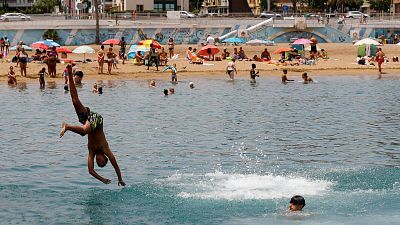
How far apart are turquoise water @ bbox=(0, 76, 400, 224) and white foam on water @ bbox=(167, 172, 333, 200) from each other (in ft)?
0.09

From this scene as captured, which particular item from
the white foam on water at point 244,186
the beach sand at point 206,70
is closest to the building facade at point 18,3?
the beach sand at point 206,70

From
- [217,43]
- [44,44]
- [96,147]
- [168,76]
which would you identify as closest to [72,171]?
[96,147]

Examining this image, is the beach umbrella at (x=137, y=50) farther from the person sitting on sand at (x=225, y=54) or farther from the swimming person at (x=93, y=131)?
the swimming person at (x=93, y=131)

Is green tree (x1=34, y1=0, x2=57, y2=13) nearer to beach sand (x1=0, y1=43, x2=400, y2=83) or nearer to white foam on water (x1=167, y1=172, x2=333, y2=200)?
beach sand (x1=0, y1=43, x2=400, y2=83)

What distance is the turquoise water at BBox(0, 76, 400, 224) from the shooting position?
16.6m

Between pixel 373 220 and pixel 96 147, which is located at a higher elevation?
pixel 96 147

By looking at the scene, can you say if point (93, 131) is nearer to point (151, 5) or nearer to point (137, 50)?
point (137, 50)

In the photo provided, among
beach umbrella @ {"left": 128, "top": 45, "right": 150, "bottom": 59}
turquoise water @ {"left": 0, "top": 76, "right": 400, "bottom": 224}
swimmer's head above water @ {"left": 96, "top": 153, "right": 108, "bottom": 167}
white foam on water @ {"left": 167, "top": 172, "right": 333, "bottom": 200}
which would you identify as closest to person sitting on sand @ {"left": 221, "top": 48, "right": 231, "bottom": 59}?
beach umbrella @ {"left": 128, "top": 45, "right": 150, "bottom": 59}

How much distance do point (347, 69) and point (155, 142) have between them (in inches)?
1229

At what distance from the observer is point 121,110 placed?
34875 mm

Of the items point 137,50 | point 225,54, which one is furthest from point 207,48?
point 137,50

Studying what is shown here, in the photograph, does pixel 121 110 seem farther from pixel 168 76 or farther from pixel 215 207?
pixel 215 207

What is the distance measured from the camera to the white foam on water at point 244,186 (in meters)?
17.8

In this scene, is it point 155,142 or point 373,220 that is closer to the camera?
point 373,220
